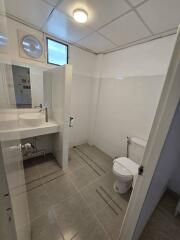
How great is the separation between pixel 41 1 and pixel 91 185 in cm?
239

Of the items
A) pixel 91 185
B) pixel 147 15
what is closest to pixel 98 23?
pixel 147 15

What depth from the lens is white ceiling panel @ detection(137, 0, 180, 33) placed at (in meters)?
1.03

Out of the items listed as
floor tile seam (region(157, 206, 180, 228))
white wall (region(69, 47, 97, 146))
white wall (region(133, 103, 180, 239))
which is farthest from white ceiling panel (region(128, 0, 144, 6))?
floor tile seam (region(157, 206, 180, 228))

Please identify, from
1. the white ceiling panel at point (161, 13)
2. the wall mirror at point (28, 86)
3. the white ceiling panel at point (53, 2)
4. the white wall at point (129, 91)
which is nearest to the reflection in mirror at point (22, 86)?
the wall mirror at point (28, 86)

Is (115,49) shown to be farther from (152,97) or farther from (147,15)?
(152,97)

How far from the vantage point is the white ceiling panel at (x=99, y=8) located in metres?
1.08

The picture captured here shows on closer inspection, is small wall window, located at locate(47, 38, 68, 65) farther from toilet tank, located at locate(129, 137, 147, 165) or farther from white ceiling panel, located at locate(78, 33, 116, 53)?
toilet tank, located at locate(129, 137, 147, 165)

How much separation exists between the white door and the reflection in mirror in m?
0.30

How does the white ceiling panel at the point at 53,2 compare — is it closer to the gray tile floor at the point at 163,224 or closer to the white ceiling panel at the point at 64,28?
the white ceiling panel at the point at 64,28

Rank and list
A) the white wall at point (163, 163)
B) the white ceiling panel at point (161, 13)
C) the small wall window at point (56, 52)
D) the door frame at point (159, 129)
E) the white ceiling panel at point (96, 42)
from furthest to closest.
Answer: the small wall window at point (56, 52), the white ceiling panel at point (96, 42), the white ceiling panel at point (161, 13), the white wall at point (163, 163), the door frame at point (159, 129)

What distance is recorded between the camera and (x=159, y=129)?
2.11ft

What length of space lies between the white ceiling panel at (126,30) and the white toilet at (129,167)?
5.14 ft

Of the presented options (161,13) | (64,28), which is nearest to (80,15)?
(64,28)

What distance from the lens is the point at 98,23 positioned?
1389 mm
